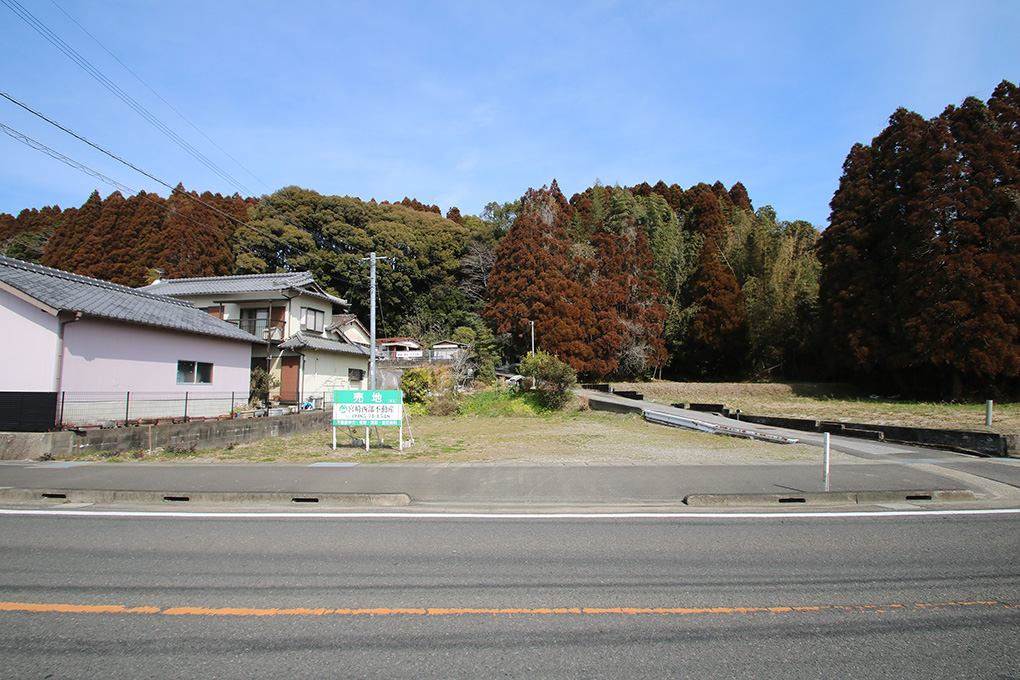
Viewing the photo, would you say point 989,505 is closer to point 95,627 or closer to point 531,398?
point 95,627

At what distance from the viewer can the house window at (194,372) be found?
1795 cm

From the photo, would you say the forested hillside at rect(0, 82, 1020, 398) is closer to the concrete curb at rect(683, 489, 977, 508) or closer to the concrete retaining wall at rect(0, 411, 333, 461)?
the concrete retaining wall at rect(0, 411, 333, 461)

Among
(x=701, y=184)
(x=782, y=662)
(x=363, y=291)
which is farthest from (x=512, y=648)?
(x=701, y=184)

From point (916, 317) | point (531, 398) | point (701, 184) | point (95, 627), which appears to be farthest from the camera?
point (701, 184)

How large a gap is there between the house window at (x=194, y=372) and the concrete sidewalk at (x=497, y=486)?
27.1ft

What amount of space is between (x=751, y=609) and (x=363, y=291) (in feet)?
144

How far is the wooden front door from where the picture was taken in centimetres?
2655

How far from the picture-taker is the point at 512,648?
133 inches

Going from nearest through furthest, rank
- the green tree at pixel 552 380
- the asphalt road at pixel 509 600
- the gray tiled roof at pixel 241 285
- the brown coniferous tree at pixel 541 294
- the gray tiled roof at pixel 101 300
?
the asphalt road at pixel 509 600 < the gray tiled roof at pixel 101 300 < the green tree at pixel 552 380 < the gray tiled roof at pixel 241 285 < the brown coniferous tree at pixel 541 294

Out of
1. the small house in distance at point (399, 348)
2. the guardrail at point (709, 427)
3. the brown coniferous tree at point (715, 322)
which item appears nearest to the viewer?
the guardrail at point (709, 427)

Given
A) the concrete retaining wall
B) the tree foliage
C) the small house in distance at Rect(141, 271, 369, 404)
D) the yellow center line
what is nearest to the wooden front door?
the small house in distance at Rect(141, 271, 369, 404)

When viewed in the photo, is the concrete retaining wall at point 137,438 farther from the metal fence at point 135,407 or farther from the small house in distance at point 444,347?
the small house in distance at point 444,347

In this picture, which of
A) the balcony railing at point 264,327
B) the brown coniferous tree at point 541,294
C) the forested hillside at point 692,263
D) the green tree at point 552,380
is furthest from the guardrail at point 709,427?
the balcony railing at point 264,327

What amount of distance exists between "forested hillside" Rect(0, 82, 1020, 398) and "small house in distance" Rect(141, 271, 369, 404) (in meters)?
3.19
